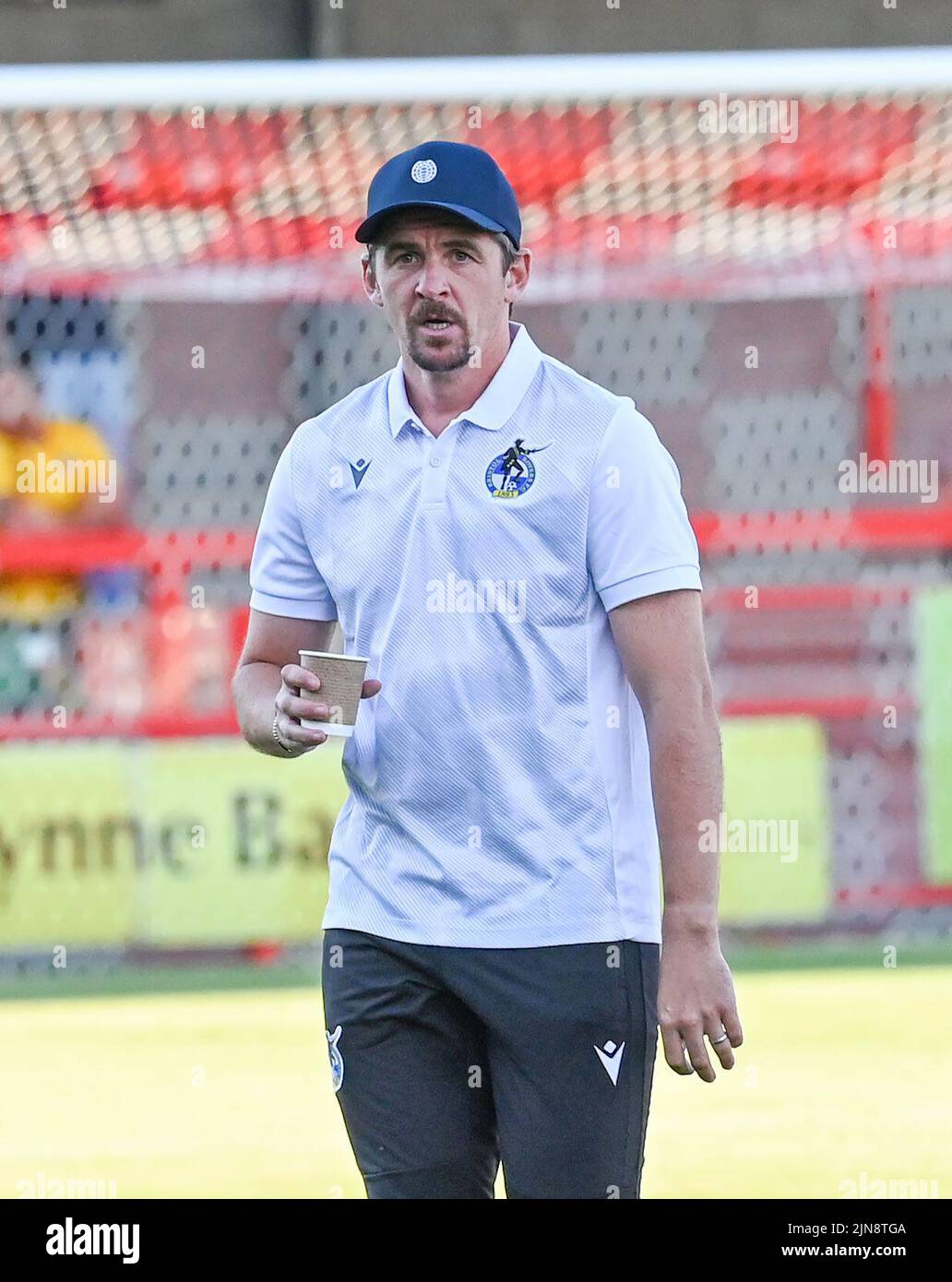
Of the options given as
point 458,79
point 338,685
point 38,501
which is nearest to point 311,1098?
point 458,79

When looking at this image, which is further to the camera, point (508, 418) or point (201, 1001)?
point (201, 1001)

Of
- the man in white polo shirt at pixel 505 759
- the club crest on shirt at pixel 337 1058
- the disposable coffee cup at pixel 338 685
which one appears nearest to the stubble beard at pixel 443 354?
the man in white polo shirt at pixel 505 759

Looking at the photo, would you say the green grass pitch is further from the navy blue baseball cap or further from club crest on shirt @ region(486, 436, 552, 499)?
the navy blue baseball cap

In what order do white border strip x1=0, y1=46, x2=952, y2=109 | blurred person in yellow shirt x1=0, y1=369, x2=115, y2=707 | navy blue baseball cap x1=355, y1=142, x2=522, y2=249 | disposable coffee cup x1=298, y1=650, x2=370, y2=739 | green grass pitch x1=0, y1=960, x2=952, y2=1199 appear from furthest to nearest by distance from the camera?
blurred person in yellow shirt x1=0, y1=369, x2=115, y2=707 < white border strip x1=0, y1=46, x2=952, y2=109 < green grass pitch x1=0, y1=960, x2=952, y2=1199 < navy blue baseball cap x1=355, y1=142, x2=522, y2=249 < disposable coffee cup x1=298, y1=650, x2=370, y2=739

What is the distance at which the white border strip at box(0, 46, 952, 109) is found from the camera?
5.55 meters

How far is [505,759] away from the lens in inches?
104

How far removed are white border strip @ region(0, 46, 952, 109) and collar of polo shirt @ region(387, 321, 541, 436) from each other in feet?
9.55

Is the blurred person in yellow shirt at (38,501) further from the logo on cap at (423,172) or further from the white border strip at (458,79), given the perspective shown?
the logo on cap at (423,172)

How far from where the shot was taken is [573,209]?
23.9ft

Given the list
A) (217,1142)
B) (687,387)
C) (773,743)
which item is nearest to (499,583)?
(217,1142)

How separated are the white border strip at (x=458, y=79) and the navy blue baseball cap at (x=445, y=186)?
2.86 m

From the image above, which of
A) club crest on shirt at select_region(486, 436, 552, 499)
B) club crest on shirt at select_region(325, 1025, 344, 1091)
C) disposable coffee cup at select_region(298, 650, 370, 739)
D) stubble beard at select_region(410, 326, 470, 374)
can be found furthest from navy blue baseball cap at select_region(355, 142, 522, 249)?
club crest on shirt at select_region(325, 1025, 344, 1091)
